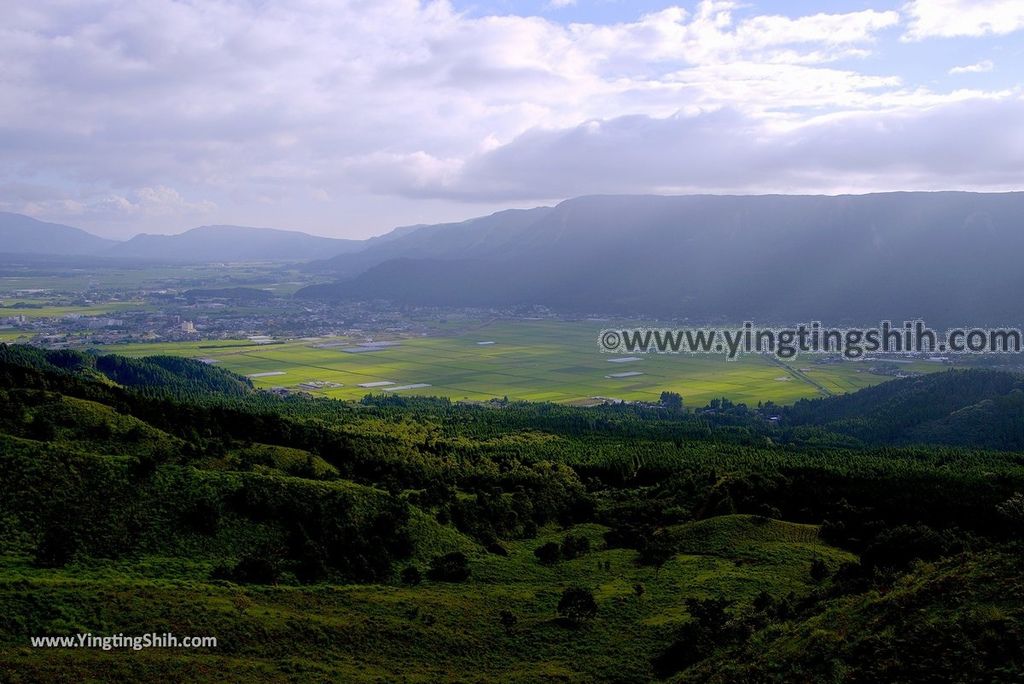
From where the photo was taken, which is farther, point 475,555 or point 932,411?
point 932,411

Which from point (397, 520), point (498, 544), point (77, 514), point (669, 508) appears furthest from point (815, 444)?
point (77, 514)

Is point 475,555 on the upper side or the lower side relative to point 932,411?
upper

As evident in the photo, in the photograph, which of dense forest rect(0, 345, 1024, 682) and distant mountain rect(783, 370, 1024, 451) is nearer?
dense forest rect(0, 345, 1024, 682)

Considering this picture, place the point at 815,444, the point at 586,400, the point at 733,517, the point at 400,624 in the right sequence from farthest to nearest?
the point at 586,400
the point at 815,444
the point at 733,517
the point at 400,624

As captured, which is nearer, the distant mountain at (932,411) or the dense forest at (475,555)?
the dense forest at (475,555)

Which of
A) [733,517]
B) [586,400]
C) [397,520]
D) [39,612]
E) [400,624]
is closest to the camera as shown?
[39,612]

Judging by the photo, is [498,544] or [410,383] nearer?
[498,544]

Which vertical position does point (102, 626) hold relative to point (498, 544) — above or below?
above

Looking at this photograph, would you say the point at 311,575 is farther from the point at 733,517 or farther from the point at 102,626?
the point at 733,517
